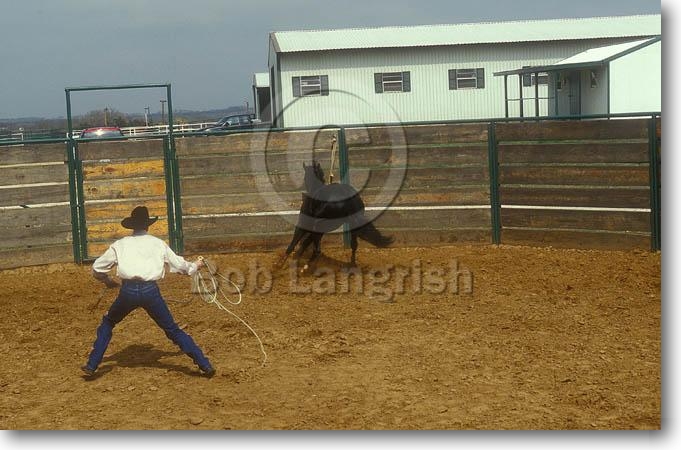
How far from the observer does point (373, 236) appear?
13.9 m

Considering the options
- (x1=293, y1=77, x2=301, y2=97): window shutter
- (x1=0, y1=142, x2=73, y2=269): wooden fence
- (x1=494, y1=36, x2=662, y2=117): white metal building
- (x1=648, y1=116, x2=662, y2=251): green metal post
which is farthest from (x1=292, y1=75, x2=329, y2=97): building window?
(x1=648, y1=116, x2=662, y2=251): green metal post

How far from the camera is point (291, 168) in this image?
14234mm

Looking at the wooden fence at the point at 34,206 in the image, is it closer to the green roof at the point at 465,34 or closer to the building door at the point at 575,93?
the building door at the point at 575,93

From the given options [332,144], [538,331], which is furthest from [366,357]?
[332,144]

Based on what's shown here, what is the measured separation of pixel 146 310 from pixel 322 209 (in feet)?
16.6

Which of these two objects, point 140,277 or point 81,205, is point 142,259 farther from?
point 81,205

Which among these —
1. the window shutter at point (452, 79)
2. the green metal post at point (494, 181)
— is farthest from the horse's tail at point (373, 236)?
the window shutter at point (452, 79)

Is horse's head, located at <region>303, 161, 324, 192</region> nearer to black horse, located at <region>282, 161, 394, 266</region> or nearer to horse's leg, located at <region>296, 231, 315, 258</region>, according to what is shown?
black horse, located at <region>282, 161, 394, 266</region>

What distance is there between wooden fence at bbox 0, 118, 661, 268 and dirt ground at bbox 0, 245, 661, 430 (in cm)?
116

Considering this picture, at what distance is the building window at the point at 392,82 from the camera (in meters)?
39.8

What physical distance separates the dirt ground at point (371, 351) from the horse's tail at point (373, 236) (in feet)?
2.26

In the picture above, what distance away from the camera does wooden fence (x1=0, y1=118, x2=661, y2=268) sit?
13859 mm

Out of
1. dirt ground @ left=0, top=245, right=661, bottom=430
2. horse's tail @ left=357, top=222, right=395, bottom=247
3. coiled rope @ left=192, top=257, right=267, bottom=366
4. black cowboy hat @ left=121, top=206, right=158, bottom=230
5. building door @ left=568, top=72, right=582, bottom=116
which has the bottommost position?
dirt ground @ left=0, top=245, right=661, bottom=430

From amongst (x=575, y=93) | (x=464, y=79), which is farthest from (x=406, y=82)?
(x=575, y=93)
